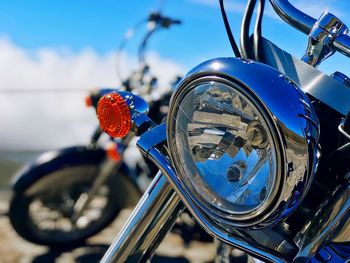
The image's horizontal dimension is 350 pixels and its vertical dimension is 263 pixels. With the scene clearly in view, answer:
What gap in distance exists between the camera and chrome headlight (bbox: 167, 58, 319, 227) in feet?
1.64

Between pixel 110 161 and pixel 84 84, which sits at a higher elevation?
pixel 110 161

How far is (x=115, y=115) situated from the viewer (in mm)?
713

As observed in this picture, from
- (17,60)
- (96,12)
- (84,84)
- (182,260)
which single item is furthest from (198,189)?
(17,60)

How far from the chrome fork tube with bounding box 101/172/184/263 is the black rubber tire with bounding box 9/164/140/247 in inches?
48.1

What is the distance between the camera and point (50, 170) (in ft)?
6.39

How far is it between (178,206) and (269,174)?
0.27 meters

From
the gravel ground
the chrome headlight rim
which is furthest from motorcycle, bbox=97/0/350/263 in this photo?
the gravel ground

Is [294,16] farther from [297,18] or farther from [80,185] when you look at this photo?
[80,185]

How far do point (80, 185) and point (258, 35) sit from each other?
1.46 metres

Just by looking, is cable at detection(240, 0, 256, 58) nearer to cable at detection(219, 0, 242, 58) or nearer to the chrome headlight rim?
cable at detection(219, 0, 242, 58)

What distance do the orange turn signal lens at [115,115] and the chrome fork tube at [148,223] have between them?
0.31 ft

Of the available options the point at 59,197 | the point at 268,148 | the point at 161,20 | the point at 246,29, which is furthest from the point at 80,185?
the point at 268,148

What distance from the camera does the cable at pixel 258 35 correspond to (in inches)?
26.5

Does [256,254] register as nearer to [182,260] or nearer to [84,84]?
[182,260]
